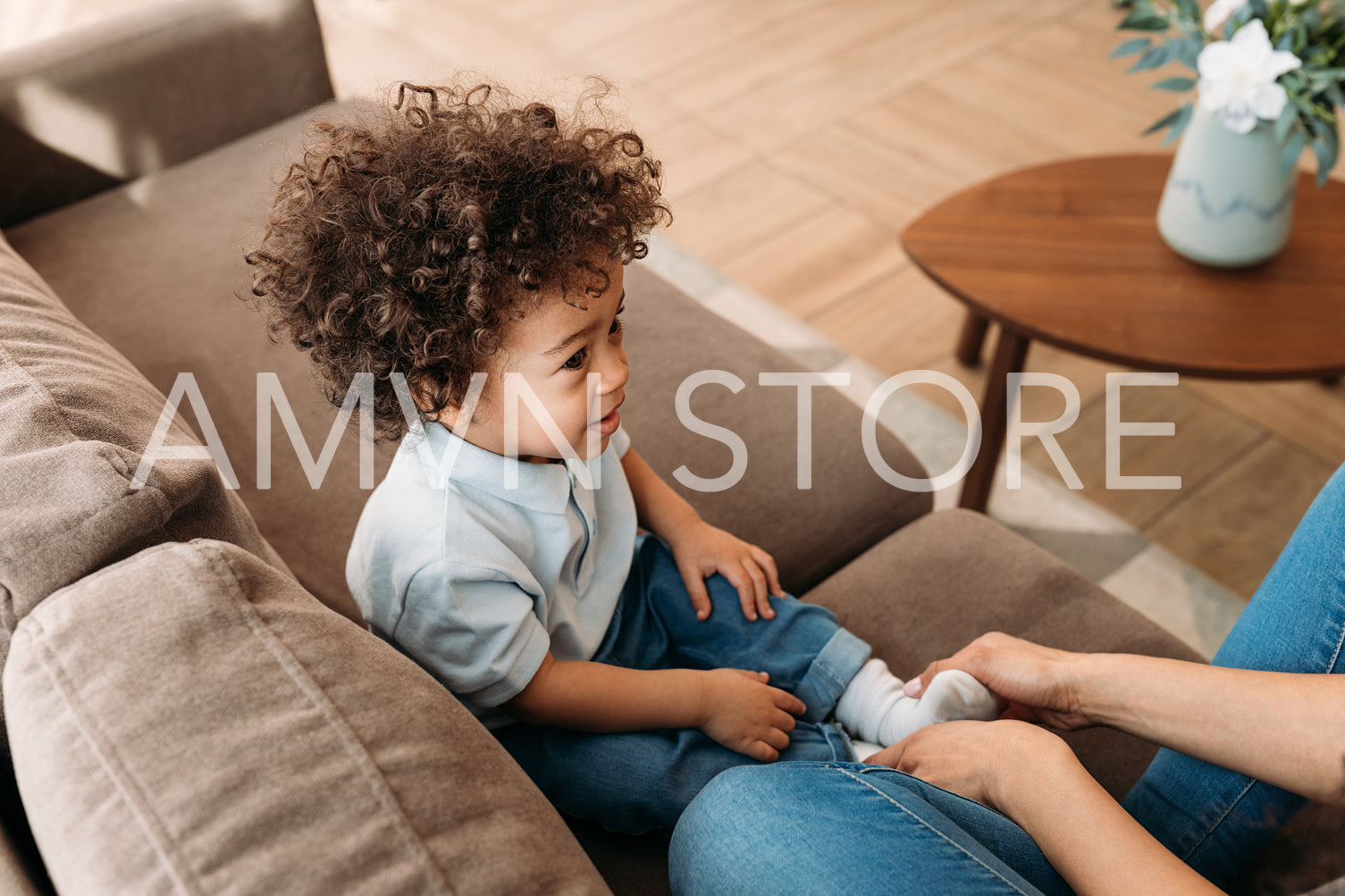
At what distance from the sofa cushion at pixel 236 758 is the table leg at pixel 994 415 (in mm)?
1082

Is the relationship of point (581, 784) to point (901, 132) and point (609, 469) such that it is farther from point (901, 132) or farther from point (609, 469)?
point (901, 132)

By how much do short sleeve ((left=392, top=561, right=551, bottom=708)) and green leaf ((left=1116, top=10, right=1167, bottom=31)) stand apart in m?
1.21

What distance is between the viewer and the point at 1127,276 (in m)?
1.44

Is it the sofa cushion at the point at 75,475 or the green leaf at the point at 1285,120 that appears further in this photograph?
the green leaf at the point at 1285,120

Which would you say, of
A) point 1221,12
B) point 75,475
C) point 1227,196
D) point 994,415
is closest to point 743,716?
point 75,475

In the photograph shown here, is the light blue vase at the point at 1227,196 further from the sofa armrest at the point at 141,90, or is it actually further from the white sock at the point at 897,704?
the sofa armrest at the point at 141,90

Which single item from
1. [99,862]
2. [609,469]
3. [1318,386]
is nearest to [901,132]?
[1318,386]

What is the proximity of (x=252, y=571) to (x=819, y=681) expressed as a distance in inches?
21.3

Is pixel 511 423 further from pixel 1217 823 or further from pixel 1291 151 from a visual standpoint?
pixel 1291 151

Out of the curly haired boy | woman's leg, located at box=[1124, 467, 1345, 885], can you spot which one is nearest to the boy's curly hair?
the curly haired boy

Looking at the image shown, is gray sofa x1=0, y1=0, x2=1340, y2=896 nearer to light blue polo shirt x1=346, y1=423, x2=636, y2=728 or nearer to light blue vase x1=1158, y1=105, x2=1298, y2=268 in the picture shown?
light blue polo shirt x1=346, y1=423, x2=636, y2=728

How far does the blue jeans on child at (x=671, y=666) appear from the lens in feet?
2.81

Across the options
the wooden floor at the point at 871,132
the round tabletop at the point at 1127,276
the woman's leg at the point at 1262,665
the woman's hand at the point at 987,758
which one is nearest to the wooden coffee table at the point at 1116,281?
the round tabletop at the point at 1127,276

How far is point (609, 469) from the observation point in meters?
1.01
